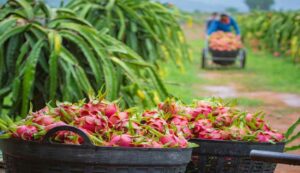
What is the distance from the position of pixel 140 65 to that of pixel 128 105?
1.18 ft

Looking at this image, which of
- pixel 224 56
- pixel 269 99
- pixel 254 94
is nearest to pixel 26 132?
pixel 269 99

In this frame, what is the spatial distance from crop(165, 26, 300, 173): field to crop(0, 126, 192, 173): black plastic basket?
5.63 metres

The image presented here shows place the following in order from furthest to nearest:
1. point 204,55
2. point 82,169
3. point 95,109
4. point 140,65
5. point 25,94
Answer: point 204,55 → point 140,65 → point 25,94 → point 95,109 → point 82,169

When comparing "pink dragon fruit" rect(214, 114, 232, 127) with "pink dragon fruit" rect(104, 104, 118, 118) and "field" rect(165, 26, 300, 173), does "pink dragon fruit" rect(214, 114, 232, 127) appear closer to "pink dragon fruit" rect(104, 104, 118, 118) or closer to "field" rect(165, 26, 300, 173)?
"pink dragon fruit" rect(104, 104, 118, 118)

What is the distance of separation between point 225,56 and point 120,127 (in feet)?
52.1

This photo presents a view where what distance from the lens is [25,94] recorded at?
6004 millimetres

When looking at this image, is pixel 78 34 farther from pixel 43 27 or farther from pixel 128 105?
pixel 128 105

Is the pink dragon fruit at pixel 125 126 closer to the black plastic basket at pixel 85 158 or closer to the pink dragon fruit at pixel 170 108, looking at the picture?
the black plastic basket at pixel 85 158

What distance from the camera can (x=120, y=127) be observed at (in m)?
3.74

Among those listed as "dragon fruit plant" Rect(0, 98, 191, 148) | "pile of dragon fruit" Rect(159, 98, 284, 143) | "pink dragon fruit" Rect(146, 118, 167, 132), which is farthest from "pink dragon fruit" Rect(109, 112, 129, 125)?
"pile of dragon fruit" Rect(159, 98, 284, 143)

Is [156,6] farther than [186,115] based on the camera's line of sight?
Yes

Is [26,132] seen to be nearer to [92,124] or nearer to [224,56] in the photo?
[92,124]

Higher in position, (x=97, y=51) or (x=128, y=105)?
(x=97, y=51)

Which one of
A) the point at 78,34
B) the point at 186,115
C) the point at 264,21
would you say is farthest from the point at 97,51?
the point at 264,21
